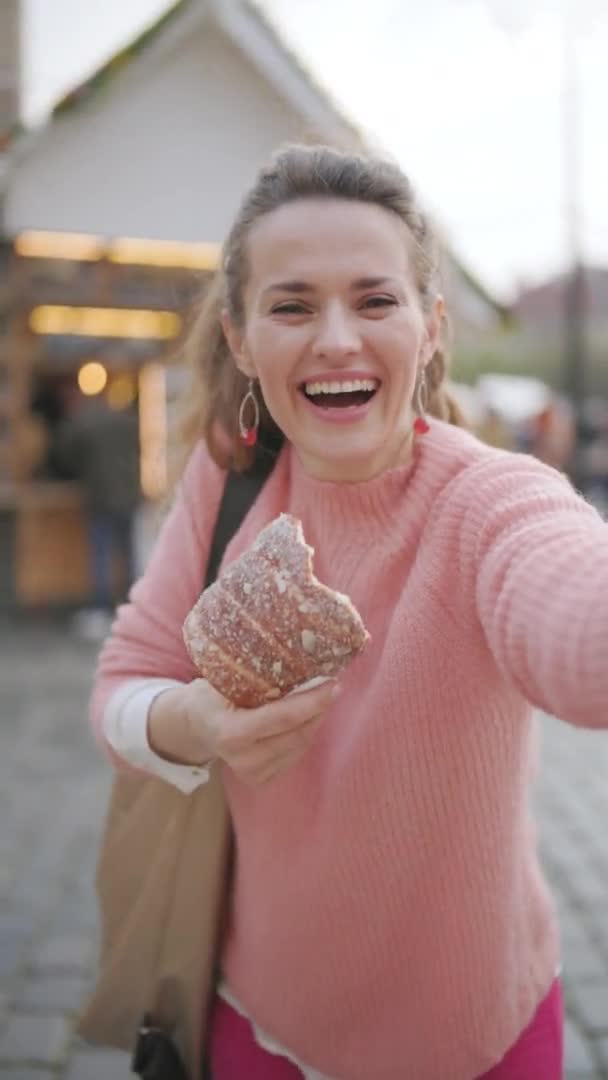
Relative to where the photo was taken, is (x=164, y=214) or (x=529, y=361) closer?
(x=164, y=214)

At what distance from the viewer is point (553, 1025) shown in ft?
5.15

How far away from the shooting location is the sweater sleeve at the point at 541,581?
1010 millimetres

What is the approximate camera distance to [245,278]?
59.4 inches

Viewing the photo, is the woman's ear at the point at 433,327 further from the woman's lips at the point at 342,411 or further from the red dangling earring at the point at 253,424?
the red dangling earring at the point at 253,424

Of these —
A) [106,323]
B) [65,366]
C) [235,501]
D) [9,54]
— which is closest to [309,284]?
[235,501]

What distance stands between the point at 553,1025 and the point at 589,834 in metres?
3.02

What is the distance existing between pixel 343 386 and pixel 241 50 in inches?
294

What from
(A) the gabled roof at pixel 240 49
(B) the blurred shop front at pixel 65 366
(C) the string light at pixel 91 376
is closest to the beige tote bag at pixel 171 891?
(A) the gabled roof at pixel 240 49

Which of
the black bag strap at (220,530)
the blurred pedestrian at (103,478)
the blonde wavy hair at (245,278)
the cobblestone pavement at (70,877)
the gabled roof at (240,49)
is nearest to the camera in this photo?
the blonde wavy hair at (245,278)

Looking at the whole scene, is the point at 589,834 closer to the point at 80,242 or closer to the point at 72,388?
the point at 80,242

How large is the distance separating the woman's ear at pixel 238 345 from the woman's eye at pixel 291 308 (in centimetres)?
19

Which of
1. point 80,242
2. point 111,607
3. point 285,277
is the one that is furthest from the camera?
point 111,607

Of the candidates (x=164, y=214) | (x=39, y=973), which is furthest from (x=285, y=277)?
(x=164, y=214)

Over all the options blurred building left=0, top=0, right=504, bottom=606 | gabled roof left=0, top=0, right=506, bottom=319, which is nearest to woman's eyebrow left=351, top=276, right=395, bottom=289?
blurred building left=0, top=0, right=504, bottom=606
